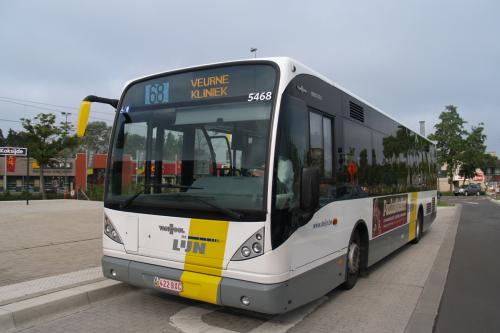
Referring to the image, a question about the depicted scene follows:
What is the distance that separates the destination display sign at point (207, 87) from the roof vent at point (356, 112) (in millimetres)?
2300

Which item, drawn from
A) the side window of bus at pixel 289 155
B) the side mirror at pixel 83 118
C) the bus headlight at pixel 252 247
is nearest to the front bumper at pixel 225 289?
the bus headlight at pixel 252 247

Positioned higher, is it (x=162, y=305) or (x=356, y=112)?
(x=356, y=112)

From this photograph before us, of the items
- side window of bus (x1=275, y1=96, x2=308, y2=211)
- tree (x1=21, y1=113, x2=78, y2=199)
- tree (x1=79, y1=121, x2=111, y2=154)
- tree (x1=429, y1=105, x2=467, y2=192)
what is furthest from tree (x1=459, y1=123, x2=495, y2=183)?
tree (x1=79, y1=121, x2=111, y2=154)

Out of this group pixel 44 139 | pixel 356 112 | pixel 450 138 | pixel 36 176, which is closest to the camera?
pixel 356 112

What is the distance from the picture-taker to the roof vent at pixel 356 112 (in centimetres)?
631

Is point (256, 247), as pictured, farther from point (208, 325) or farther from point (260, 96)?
point (260, 96)

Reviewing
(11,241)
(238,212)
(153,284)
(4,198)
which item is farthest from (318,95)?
(4,198)

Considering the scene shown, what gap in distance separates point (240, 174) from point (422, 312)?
303 centimetres

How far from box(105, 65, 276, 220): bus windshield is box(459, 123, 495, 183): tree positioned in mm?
55195

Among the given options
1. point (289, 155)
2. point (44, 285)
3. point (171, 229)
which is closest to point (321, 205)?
point (289, 155)

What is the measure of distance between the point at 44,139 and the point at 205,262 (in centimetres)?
3348

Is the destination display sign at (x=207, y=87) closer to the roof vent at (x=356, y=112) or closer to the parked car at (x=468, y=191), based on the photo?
the roof vent at (x=356, y=112)

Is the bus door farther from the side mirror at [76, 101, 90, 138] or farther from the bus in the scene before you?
the side mirror at [76, 101, 90, 138]

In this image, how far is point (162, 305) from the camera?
540 centimetres
